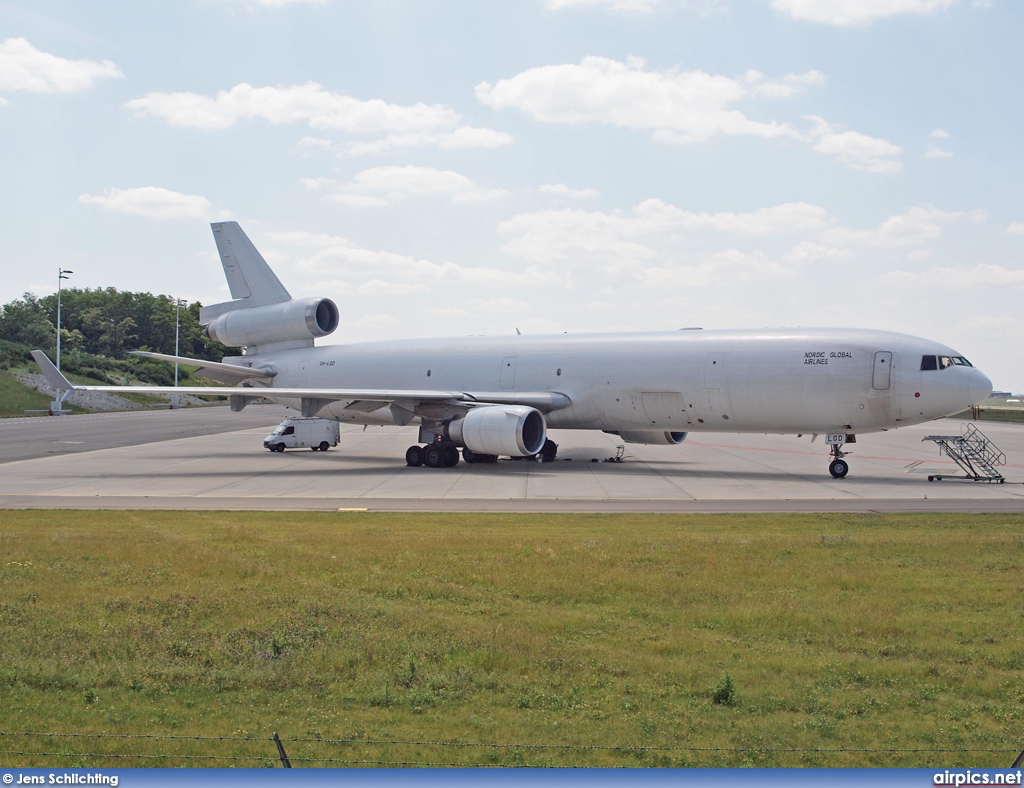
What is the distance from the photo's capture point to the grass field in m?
6.38

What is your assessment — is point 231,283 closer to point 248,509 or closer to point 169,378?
point 248,509

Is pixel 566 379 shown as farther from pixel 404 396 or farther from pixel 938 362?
pixel 938 362

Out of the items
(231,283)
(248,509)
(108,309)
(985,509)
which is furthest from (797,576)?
(108,309)

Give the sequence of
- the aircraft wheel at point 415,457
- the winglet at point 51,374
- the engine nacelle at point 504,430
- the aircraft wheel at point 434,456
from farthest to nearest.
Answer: the aircraft wheel at point 415,457
the winglet at point 51,374
the aircraft wheel at point 434,456
the engine nacelle at point 504,430

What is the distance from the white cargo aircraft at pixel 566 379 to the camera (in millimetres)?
25297

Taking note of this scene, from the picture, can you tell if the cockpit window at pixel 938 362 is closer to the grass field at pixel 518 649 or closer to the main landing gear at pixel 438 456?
the grass field at pixel 518 649

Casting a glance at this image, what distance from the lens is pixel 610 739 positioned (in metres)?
6.38

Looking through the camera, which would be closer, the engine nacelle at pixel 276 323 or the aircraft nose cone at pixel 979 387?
the aircraft nose cone at pixel 979 387

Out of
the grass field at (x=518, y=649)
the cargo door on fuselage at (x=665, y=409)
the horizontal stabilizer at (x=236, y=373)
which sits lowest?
the grass field at (x=518, y=649)

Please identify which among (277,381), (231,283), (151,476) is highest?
(231,283)

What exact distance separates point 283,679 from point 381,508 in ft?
39.4

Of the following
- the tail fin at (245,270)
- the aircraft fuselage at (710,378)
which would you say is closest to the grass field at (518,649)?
the aircraft fuselage at (710,378)

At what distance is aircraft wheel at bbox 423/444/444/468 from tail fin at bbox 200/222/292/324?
1252 cm

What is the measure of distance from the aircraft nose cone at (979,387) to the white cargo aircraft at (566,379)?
0.13ft
